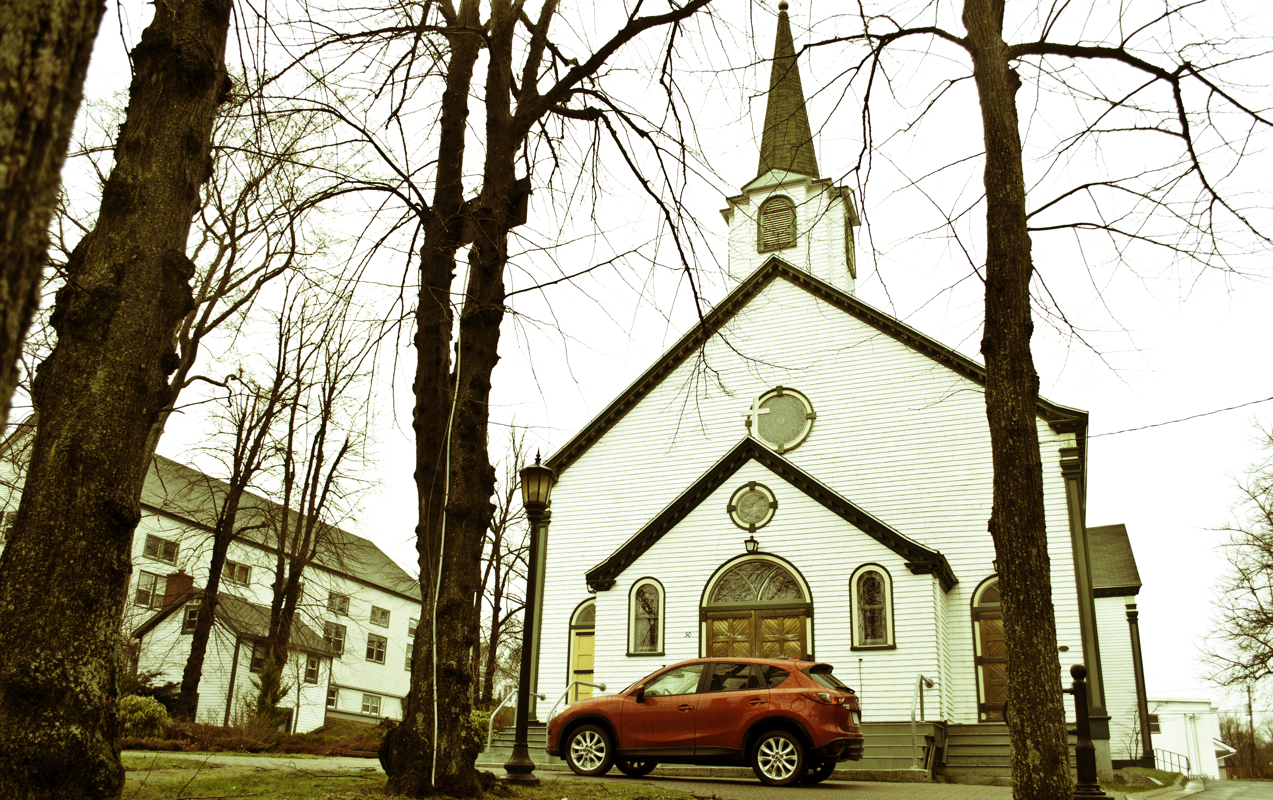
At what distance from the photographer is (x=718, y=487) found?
2078 centimetres

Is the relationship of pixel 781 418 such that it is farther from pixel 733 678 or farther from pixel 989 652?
pixel 733 678

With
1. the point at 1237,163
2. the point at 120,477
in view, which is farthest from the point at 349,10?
the point at 1237,163

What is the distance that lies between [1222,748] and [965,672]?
49.2 metres

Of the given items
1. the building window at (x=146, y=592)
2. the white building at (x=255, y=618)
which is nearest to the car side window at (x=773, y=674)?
the white building at (x=255, y=618)

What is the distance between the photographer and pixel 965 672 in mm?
19438

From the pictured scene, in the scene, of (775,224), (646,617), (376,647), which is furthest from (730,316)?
(376,647)

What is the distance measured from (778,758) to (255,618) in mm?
34699

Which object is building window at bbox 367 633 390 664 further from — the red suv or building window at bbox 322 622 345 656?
the red suv

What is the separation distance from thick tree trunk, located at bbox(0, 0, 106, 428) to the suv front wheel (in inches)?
454

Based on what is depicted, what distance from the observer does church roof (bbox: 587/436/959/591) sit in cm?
1916

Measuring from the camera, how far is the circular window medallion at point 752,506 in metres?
20.2

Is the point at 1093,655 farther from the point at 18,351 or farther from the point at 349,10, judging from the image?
the point at 18,351

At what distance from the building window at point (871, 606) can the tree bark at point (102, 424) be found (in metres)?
16.1

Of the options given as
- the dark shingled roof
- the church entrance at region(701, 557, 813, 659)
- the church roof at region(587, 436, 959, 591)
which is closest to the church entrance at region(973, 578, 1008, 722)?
the church roof at region(587, 436, 959, 591)
